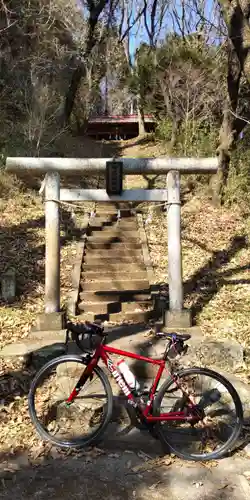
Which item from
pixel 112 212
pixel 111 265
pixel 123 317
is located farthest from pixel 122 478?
pixel 112 212

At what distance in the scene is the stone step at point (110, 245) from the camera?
10.5 metres

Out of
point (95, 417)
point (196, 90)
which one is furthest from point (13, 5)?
point (95, 417)

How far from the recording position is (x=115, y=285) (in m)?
8.80

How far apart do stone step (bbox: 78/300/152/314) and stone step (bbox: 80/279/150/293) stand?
0.55 metres

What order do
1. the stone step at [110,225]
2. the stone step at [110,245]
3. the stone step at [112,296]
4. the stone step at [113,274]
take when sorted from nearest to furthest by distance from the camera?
the stone step at [112,296]
the stone step at [113,274]
the stone step at [110,245]
the stone step at [110,225]

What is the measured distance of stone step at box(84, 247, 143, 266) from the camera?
9789 mm

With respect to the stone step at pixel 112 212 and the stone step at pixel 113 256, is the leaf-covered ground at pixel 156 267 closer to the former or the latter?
the stone step at pixel 113 256

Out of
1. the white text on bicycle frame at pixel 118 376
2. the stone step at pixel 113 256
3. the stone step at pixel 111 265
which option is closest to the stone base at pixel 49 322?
the white text on bicycle frame at pixel 118 376

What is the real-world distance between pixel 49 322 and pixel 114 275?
2890mm

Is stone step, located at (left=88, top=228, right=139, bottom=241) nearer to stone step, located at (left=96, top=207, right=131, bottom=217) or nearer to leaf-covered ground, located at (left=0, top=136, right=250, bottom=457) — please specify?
leaf-covered ground, located at (left=0, top=136, right=250, bottom=457)

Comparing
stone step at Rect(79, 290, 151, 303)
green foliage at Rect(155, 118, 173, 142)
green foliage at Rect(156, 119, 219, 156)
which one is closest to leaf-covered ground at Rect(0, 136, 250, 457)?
stone step at Rect(79, 290, 151, 303)

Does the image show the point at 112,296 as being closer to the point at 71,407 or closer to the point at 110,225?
the point at 110,225

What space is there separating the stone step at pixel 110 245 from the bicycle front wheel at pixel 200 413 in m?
6.31

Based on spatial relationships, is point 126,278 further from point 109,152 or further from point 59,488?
point 109,152
